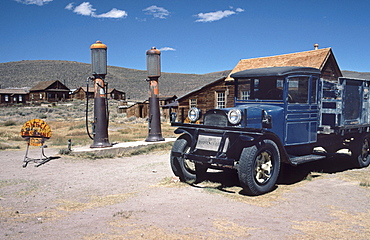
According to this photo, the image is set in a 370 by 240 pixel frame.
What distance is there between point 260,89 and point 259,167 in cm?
180

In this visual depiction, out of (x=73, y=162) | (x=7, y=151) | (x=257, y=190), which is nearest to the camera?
(x=257, y=190)

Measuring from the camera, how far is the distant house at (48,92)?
61.9m

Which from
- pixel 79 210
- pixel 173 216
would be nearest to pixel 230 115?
pixel 173 216

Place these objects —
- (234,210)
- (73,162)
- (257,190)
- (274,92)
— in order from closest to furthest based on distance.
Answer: (234,210), (257,190), (274,92), (73,162)

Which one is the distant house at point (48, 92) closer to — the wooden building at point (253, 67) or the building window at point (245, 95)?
the wooden building at point (253, 67)

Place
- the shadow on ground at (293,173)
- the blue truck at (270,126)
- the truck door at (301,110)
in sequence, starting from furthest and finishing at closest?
the shadow on ground at (293,173) → the truck door at (301,110) → the blue truck at (270,126)

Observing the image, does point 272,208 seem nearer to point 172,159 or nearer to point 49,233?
point 172,159

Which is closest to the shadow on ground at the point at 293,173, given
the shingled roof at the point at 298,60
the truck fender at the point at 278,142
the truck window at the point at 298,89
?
the truck fender at the point at 278,142

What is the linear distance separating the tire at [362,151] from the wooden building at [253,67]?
402 inches

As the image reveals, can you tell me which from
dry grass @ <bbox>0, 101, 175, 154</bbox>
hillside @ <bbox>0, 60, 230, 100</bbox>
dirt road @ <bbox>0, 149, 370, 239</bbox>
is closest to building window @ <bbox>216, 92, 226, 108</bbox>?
dry grass @ <bbox>0, 101, 175, 154</bbox>

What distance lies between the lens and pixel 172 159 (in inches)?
277

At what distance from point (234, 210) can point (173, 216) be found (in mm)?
946

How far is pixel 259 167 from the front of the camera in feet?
20.5

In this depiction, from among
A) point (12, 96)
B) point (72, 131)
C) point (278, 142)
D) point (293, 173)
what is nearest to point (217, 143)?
point (278, 142)
